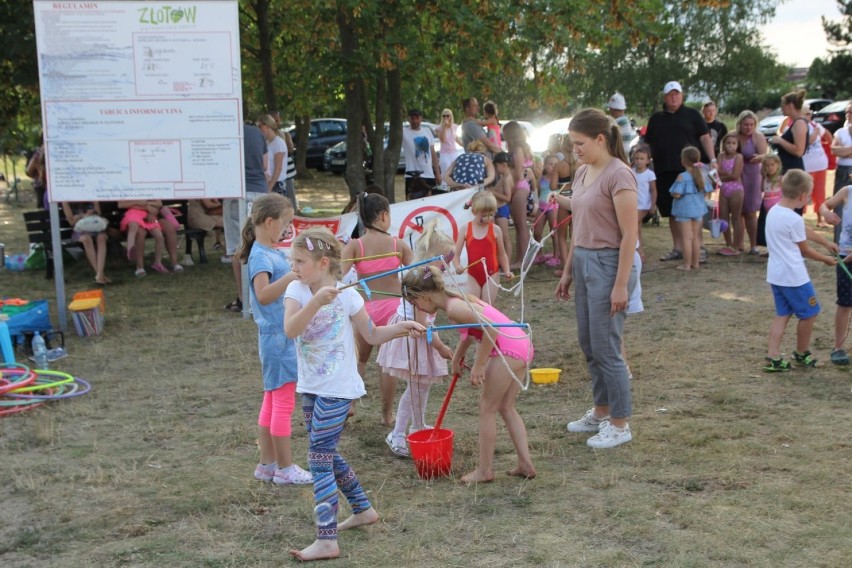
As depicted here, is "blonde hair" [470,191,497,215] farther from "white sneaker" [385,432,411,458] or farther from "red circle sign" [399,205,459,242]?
"red circle sign" [399,205,459,242]

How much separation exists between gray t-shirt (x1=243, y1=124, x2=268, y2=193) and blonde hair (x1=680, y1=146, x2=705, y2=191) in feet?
16.4

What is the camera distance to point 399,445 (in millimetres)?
5383

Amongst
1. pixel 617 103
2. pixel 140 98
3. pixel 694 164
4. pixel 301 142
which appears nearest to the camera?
pixel 140 98

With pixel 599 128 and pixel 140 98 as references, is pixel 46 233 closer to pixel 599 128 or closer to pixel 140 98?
pixel 140 98

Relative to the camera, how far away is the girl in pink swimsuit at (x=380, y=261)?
18.6ft

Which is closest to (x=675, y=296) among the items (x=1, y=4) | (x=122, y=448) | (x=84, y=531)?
(x=122, y=448)

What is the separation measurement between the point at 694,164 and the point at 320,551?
7922mm

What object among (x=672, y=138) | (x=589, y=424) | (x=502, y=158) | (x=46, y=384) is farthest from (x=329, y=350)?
(x=672, y=138)

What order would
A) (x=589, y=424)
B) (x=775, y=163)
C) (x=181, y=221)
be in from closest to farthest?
(x=589, y=424), (x=775, y=163), (x=181, y=221)

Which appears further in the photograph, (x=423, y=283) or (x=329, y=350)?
(x=423, y=283)

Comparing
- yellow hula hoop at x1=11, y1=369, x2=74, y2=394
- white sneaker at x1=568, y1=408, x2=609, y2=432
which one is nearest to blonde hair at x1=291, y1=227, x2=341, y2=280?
white sneaker at x1=568, y1=408, x2=609, y2=432

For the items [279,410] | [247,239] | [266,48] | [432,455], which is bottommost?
[432,455]

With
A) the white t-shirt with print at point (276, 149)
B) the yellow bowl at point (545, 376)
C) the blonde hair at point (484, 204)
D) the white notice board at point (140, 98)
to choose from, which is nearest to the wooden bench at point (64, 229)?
the white t-shirt with print at point (276, 149)

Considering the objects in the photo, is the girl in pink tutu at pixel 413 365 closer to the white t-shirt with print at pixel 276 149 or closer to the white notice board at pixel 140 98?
the white notice board at pixel 140 98
